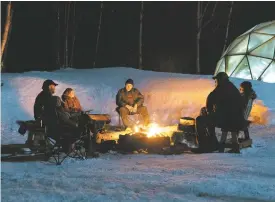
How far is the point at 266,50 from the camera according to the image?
1716 centimetres

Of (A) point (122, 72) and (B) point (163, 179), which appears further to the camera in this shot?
(A) point (122, 72)

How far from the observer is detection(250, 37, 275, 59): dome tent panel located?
17.0m

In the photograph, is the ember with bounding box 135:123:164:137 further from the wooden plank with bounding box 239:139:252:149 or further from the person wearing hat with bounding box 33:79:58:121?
the person wearing hat with bounding box 33:79:58:121

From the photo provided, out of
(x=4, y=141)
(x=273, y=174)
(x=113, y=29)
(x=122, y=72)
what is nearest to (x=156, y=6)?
(x=113, y=29)

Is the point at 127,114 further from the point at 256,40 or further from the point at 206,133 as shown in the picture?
the point at 256,40

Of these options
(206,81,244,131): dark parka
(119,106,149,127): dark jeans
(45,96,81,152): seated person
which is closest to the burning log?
(206,81,244,131): dark parka

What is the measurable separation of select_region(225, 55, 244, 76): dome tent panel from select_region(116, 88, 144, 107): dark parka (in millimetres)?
8376

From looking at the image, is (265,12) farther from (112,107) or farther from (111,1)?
(112,107)

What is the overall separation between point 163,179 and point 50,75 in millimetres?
9588

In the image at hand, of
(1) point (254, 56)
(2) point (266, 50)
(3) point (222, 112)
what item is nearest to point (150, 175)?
(3) point (222, 112)

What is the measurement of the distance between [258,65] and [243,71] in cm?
60

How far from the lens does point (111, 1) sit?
1155 inches

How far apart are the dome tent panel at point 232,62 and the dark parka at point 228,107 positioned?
10.1 meters

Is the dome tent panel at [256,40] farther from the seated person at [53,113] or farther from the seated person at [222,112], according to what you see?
the seated person at [53,113]
